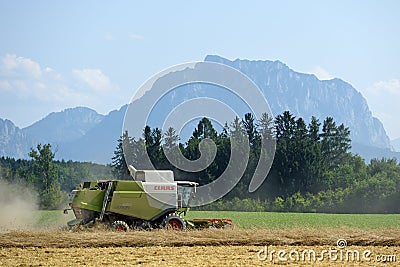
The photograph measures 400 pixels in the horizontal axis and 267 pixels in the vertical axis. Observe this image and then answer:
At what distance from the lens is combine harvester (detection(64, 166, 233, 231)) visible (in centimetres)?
2022

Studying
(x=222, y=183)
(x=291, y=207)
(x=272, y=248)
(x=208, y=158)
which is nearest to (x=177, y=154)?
(x=208, y=158)

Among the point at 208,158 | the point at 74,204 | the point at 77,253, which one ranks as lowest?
the point at 77,253

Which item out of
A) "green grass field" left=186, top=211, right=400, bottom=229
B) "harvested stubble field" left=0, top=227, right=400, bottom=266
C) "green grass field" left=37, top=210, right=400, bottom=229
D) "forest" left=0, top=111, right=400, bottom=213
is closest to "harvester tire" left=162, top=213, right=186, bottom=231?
"harvested stubble field" left=0, top=227, right=400, bottom=266

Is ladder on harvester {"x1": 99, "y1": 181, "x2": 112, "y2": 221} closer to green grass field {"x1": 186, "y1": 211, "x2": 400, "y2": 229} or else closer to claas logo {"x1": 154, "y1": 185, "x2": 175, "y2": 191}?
claas logo {"x1": 154, "y1": 185, "x2": 175, "y2": 191}

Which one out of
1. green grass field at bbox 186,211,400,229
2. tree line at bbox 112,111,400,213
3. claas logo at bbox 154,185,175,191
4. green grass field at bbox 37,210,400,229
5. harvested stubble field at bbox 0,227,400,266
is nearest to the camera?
harvested stubble field at bbox 0,227,400,266

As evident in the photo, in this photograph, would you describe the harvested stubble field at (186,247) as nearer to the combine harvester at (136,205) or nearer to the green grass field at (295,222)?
the combine harvester at (136,205)

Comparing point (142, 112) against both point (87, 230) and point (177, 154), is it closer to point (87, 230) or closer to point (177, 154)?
point (87, 230)

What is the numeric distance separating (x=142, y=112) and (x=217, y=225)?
6254 mm

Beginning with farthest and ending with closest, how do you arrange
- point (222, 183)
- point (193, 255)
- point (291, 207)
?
Result: point (291, 207), point (222, 183), point (193, 255)

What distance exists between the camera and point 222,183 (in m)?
43.3

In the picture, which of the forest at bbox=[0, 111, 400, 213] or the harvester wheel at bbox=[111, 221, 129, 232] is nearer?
the harvester wheel at bbox=[111, 221, 129, 232]

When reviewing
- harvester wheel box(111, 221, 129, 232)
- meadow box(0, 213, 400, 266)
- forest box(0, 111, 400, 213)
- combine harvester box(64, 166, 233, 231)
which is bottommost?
meadow box(0, 213, 400, 266)

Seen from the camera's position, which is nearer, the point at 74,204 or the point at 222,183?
the point at 74,204

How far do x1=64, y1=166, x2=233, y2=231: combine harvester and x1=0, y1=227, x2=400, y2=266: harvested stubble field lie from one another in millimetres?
912
